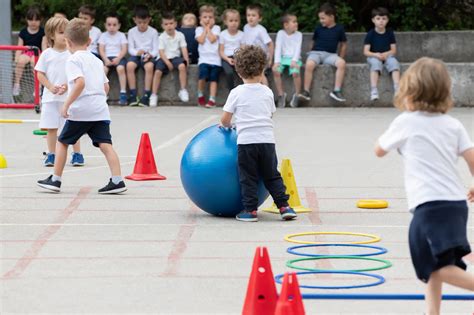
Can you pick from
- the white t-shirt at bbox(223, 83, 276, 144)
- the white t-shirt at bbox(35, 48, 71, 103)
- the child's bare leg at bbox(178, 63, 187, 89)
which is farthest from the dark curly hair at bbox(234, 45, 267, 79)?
the child's bare leg at bbox(178, 63, 187, 89)

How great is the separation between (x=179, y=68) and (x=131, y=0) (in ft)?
10.7

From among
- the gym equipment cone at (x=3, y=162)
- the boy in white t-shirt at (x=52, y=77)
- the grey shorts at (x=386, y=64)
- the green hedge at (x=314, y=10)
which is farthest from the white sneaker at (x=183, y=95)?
the gym equipment cone at (x=3, y=162)

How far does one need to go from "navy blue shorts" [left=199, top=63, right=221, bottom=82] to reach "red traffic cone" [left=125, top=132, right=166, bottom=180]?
338 inches

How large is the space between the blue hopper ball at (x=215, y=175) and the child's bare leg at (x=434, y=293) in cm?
358

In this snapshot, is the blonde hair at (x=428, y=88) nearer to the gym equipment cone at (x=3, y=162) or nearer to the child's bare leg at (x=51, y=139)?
the child's bare leg at (x=51, y=139)

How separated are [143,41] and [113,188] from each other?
399 inches

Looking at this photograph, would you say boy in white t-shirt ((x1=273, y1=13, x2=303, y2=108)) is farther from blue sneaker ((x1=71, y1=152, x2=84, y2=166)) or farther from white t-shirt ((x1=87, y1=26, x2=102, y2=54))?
blue sneaker ((x1=71, y1=152, x2=84, y2=166))

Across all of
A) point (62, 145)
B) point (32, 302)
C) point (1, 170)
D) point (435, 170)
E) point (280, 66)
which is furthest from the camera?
point (280, 66)

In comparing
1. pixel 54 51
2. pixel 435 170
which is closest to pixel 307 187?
pixel 54 51

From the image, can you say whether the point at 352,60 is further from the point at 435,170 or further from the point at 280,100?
the point at 435,170

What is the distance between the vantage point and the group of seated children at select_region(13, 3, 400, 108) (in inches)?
795

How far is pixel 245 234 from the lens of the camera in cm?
865

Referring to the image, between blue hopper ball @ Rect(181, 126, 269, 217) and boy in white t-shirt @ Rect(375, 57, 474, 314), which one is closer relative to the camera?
boy in white t-shirt @ Rect(375, 57, 474, 314)

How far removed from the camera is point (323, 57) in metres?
20.5
